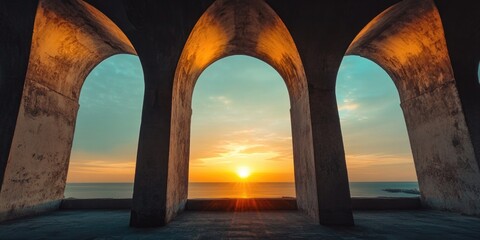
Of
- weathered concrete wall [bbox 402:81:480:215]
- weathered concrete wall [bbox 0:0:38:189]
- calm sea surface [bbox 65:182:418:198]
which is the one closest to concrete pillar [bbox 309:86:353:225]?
weathered concrete wall [bbox 402:81:480:215]

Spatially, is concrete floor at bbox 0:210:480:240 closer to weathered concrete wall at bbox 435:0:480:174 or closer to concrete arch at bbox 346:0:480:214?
concrete arch at bbox 346:0:480:214

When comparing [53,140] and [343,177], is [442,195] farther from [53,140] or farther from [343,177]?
[53,140]

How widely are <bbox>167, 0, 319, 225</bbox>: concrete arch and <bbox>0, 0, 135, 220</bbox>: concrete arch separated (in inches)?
102

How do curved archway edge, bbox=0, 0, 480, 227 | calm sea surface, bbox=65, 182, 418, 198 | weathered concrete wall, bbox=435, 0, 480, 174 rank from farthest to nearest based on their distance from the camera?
calm sea surface, bbox=65, 182, 418, 198
weathered concrete wall, bbox=435, 0, 480, 174
curved archway edge, bbox=0, 0, 480, 227

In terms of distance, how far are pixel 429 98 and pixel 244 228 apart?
811cm

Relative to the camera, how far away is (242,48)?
31.3ft

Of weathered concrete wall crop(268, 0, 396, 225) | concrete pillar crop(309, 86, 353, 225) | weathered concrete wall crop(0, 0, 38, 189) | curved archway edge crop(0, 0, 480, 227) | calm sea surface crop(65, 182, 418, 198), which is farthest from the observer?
calm sea surface crop(65, 182, 418, 198)

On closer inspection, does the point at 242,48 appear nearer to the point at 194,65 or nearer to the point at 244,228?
the point at 194,65

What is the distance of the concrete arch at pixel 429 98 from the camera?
6973 millimetres

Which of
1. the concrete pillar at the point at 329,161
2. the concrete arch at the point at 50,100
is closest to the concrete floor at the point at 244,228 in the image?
the concrete pillar at the point at 329,161

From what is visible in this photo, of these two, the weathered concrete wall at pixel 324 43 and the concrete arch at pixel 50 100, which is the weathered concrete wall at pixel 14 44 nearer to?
the concrete arch at pixel 50 100

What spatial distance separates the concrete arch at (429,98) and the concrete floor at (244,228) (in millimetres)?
1204

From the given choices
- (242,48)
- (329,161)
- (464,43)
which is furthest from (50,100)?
(464,43)

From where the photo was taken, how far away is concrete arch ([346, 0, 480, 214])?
697 cm
